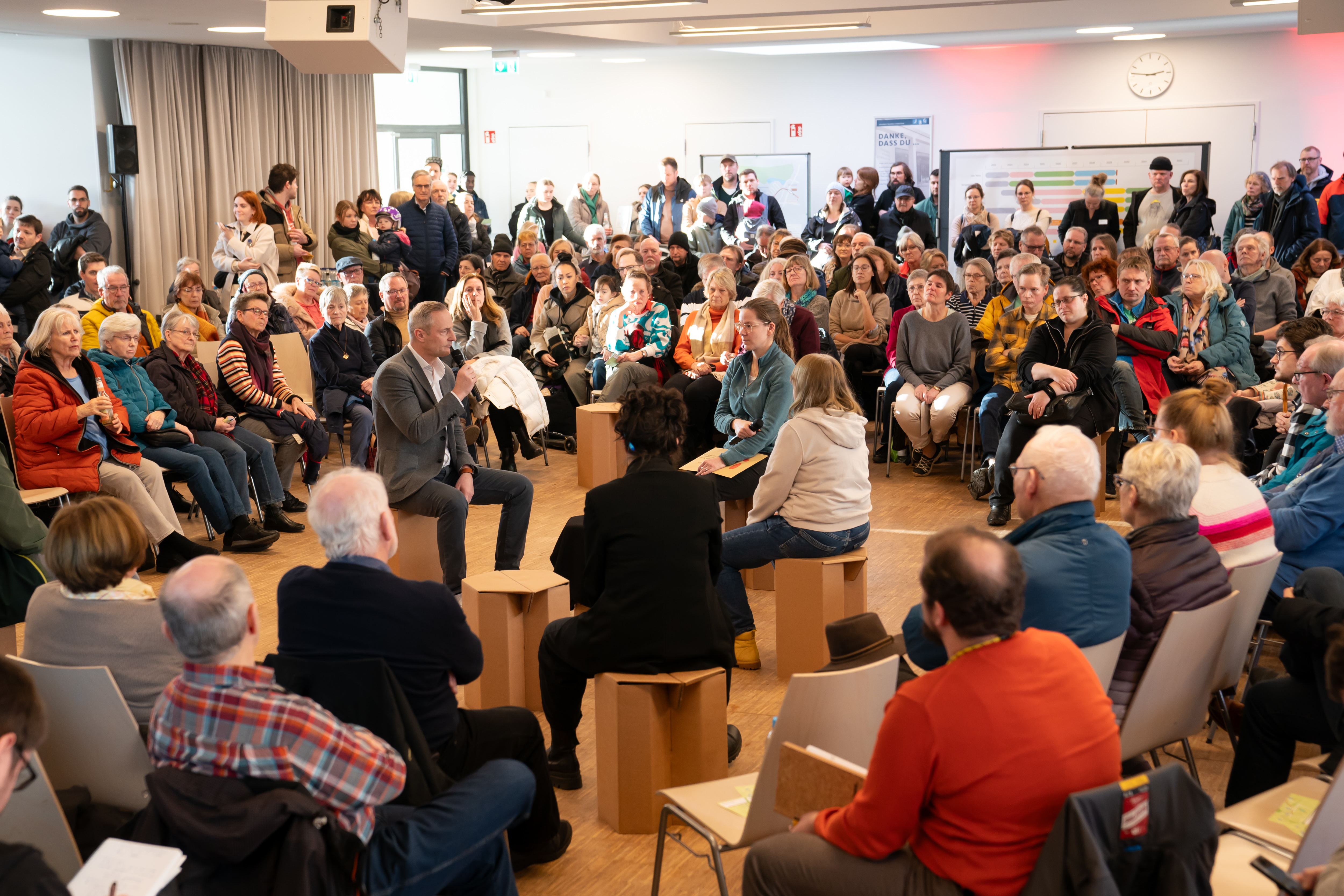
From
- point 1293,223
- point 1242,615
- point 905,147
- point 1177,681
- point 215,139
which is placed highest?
point 905,147

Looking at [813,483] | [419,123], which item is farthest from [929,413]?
A: [419,123]

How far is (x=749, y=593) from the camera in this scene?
5.23 meters

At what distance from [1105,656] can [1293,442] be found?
2514 mm

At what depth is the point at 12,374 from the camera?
17.9ft

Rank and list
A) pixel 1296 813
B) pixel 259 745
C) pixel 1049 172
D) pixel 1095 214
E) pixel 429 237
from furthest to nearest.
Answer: pixel 1049 172 < pixel 1095 214 < pixel 429 237 < pixel 1296 813 < pixel 259 745

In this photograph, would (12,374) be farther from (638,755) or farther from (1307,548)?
(1307,548)

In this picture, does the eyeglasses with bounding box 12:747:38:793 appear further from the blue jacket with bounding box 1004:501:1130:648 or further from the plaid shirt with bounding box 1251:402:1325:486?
the plaid shirt with bounding box 1251:402:1325:486

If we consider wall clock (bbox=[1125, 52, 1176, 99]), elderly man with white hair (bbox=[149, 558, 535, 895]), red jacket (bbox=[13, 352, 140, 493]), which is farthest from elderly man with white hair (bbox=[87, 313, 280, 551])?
wall clock (bbox=[1125, 52, 1176, 99])

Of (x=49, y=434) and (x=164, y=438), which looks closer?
(x=49, y=434)

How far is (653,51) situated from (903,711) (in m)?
12.9

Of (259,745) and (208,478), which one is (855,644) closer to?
(259,745)

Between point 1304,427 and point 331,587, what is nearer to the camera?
point 331,587

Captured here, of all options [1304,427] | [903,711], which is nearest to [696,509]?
[903,711]

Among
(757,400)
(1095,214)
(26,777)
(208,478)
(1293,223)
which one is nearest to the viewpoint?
(26,777)
